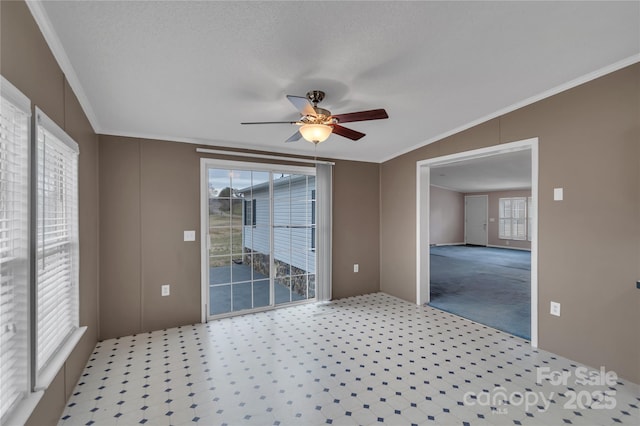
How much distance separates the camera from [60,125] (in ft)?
6.64

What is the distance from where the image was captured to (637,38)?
2.14 m

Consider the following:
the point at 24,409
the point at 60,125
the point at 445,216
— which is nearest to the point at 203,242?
the point at 60,125

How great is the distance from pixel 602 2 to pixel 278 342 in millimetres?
3766

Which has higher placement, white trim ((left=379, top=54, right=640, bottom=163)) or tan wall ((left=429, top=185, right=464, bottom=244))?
white trim ((left=379, top=54, right=640, bottom=163))

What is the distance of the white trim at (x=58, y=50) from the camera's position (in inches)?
59.8

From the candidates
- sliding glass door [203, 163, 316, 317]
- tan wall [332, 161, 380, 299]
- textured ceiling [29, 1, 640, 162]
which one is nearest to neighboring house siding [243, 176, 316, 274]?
sliding glass door [203, 163, 316, 317]

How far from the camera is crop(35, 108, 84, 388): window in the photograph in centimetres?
169

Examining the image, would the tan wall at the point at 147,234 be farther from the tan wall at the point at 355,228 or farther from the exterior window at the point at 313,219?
the tan wall at the point at 355,228

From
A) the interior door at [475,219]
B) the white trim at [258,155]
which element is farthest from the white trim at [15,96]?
the interior door at [475,219]

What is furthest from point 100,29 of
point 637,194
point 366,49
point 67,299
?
point 637,194

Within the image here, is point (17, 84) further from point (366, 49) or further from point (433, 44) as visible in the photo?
point (433, 44)

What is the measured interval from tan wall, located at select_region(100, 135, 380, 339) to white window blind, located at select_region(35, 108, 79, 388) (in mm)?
1073

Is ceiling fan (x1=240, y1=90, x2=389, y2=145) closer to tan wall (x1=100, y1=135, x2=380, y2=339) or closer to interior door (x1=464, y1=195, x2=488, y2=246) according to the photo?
tan wall (x1=100, y1=135, x2=380, y2=339)

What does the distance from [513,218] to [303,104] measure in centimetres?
1192
